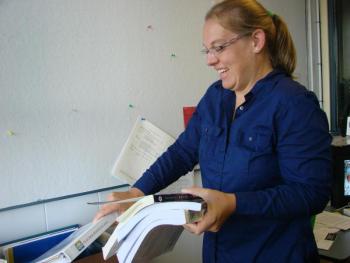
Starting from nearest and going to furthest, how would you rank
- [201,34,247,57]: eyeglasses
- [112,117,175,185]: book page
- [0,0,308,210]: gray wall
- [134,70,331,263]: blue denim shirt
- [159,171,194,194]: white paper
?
1. [134,70,331,263]: blue denim shirt
2. [201,34,247,57]: eyeglasses
3. [0,0,308,210]: gray wall
4. [112,117,175,185]: book page
5. [159,171,194,194]: white paper

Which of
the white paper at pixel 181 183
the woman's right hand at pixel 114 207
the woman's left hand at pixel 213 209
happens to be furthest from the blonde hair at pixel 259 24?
the white paper at pixel 181 183

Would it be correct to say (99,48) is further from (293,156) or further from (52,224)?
(293,156)

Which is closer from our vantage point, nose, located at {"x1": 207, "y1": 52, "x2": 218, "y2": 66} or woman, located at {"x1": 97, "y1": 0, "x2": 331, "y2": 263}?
woman, located at {"x1": 97, "y1": 0, "x2": 331, "y2": 263}

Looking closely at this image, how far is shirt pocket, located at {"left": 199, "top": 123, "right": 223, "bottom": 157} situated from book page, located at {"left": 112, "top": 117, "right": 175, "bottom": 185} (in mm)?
498

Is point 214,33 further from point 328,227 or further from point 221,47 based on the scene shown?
point 328,227

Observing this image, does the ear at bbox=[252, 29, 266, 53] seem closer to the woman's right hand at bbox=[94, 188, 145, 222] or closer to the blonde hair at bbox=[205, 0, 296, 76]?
the blonde hair at bbox=[205, 0, 296, 76]

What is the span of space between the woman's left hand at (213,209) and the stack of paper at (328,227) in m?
0.89

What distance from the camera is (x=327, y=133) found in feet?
2.99

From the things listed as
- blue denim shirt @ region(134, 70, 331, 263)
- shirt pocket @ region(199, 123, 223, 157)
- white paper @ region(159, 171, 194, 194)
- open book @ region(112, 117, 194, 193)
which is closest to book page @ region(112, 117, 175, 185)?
open book @ region(112, 117, 194, 193)

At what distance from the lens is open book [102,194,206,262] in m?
0.74

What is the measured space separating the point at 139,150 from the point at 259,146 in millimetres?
730

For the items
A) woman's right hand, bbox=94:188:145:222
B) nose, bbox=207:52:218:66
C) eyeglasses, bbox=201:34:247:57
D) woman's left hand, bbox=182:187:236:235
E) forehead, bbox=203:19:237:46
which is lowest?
woman's right hand, bbox=94:188:145:222

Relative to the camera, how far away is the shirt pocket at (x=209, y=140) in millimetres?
1048

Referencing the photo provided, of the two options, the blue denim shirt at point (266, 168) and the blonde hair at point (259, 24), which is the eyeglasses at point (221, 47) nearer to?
the blonde hair at point (259, 24)
